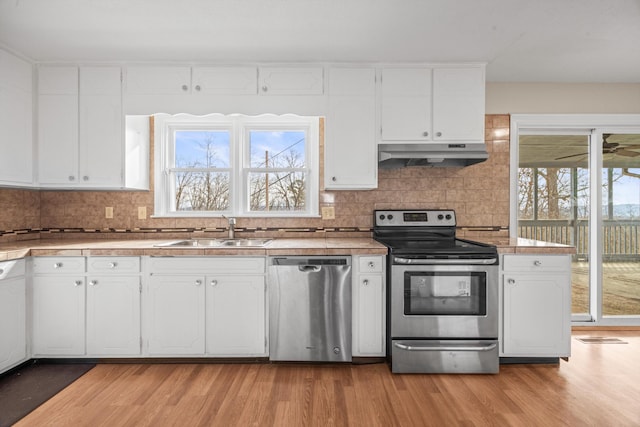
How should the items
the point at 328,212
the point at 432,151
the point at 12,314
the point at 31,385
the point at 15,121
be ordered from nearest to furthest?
the point at 31,385
the point at 12,314
the point at 15,121
the point at 432,151
the point at 328,212

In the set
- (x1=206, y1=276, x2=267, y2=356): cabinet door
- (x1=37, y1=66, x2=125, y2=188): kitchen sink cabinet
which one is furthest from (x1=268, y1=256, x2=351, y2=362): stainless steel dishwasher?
(x1=37, y1=66, x2=125, y2=188): kitchen sink cabinet

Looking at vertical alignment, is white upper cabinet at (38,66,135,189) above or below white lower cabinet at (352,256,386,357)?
above

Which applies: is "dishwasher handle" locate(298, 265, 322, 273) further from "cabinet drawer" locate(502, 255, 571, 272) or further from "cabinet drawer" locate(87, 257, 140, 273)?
"cabinet drawer" locate(502, 255, 571, 272)

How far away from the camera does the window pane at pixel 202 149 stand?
3.45 meters

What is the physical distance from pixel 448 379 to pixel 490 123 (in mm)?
2307

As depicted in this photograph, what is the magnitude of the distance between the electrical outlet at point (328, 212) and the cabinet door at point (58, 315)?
195 centimetres

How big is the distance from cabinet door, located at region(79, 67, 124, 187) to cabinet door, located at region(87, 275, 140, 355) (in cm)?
85

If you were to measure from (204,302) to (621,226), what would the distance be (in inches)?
158

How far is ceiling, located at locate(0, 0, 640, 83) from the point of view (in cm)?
220

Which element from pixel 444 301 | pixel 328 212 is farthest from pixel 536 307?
pixel 328 212

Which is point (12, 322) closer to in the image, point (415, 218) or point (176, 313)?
point (176, 313)

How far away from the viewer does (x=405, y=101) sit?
9.88 ft

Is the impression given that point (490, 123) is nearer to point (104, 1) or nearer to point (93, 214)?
point (104, 1)

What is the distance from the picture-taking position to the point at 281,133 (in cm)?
347
